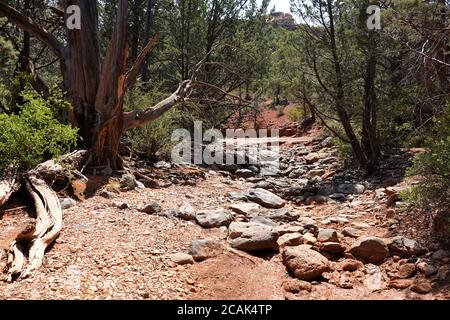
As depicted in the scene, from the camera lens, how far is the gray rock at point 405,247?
3547mm

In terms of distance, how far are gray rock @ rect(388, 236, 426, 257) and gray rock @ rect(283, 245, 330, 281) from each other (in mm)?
703

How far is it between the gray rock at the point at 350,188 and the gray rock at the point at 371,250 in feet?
9.40

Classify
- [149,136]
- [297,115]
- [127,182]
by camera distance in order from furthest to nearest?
1. [297,115]
2. [149,136]
3. [127,182]

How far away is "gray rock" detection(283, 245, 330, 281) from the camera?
3.30 meters

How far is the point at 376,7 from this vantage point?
6777mm

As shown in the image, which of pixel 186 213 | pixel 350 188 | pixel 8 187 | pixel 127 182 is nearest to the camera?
pixel 8 187

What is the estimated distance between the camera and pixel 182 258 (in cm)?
338

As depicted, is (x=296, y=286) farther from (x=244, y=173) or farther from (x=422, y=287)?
(x=244, y=173)

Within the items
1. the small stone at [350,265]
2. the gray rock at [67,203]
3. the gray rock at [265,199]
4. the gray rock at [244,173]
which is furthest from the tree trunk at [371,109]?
the gray rock at [67,203]

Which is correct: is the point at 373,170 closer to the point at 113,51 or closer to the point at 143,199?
the point at 143,199

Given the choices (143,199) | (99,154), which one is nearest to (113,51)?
(99,154)

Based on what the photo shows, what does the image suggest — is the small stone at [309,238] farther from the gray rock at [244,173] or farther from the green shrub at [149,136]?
the green shrub at [149,136]

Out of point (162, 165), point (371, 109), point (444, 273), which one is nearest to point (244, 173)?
point (162, 165)

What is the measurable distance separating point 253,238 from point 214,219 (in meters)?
0.81
